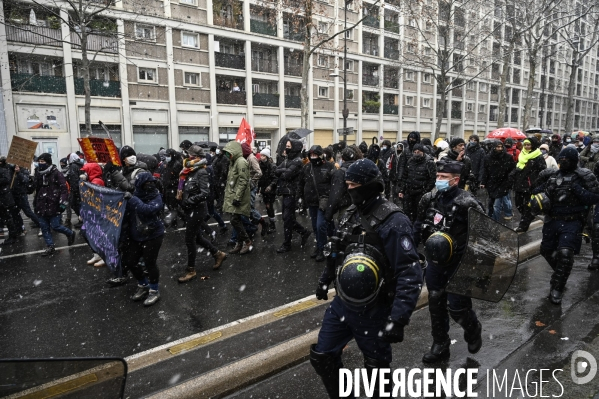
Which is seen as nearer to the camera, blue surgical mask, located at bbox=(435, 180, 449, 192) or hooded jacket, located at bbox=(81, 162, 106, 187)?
blue surgical mask, located at bbox=(435, 180, 449, 192)

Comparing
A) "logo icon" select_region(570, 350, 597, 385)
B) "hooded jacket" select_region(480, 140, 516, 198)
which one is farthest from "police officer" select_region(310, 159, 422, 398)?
"hooded jacket" select_region(480, 140, 516, 198)

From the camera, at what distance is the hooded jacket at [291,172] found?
7.03 metres

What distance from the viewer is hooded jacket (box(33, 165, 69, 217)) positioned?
24.3 feet

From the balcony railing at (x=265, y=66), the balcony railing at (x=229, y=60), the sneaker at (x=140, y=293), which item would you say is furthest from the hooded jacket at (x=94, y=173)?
the balcony railing at (x=265, y=66)

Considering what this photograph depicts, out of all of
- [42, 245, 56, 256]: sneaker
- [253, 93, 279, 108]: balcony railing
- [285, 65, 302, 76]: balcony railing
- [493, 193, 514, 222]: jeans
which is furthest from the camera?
[285, 65, 302, 76]: balcony railing

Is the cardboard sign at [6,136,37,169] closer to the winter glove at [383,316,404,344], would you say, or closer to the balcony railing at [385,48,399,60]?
the winter glove at [383,316,404,344]

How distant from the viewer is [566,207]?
15.6 ft

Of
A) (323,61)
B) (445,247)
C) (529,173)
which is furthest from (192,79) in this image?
(445,247)

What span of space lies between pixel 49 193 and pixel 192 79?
22.4m

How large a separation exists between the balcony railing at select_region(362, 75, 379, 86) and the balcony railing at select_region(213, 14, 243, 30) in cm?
1335

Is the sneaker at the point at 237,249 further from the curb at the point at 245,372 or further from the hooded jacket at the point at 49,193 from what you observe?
the curb at the point at 245,372

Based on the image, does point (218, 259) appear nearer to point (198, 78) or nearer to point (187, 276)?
point (187, 276)

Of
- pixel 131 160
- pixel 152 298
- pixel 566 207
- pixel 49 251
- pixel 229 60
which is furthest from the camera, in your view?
pixel 229 60

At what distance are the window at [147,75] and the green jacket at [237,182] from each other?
70.3ft
